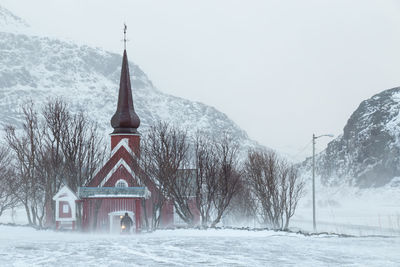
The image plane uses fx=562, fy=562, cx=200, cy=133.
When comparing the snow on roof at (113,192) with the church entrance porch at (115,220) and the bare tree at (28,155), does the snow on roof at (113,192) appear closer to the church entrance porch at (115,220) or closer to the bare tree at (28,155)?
the church entrance porch at (115,220)

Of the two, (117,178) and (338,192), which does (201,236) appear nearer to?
(117,178)

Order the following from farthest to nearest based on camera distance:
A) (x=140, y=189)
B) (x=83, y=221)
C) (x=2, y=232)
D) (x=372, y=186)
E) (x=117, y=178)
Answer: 1. (x=372, y=186)
2. (x=117, y=178)
3. (x=83, y=221)
4. (x=140, y=189)
5. (x=2, y=232)

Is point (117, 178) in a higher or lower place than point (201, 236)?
higher

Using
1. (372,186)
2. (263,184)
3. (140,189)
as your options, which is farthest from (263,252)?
(372,186)

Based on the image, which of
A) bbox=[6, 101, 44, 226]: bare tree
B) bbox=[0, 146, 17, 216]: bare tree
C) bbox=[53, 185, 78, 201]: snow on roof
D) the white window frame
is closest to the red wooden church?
bbox=[53, 185, 78, 201]: snow on roof

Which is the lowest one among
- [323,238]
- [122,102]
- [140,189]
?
[323,238]

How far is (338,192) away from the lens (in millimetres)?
155375

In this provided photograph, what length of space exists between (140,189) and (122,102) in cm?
1352

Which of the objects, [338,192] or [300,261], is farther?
[338,192]

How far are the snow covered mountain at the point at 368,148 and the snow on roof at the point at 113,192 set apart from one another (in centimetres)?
11335

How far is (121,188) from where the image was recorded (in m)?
40.1

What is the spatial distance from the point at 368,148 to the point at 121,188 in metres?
134

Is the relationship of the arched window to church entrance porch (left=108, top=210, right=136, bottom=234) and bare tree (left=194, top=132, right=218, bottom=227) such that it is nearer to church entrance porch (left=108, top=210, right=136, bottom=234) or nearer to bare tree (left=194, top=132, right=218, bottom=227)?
church entrance porch (left=108, top=210, right=136, bottom=234)

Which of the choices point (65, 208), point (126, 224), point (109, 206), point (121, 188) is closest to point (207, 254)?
point (126, 224)
